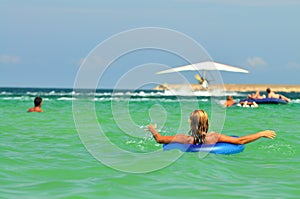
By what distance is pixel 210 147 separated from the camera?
10047 millimetres

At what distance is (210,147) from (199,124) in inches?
27.2

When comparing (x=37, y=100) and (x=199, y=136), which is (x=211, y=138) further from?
(x=37, y=100)

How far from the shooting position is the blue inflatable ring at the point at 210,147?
9844mm

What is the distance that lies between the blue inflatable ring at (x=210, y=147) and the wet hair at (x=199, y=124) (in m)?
0.17

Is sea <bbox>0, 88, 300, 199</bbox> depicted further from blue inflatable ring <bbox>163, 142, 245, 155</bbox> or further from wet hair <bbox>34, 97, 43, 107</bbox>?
wet hair <bbox>34, 97, 43, 107</bbox>

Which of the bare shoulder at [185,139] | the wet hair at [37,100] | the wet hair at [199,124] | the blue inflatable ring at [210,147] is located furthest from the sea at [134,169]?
the wet hair at [37,100]

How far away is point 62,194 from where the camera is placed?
7.05m

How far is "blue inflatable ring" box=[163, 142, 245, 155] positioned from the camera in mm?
9844

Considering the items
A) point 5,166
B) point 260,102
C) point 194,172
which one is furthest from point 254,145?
point 260,102

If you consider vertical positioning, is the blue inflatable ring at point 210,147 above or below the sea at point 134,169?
above

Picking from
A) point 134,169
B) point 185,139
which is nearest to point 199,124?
point 185,139

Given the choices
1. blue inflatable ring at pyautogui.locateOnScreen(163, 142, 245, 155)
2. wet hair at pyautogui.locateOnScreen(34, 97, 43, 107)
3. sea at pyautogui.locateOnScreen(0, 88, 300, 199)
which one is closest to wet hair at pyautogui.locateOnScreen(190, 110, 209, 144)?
blue inflatable ring at pyautogui.locateOnScreen(163, 142, 245, 155)

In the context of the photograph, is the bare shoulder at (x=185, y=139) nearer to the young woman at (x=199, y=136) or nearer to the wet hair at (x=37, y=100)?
the young woman at (x=199, y=136)

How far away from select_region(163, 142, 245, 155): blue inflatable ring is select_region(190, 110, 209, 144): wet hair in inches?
6.7
